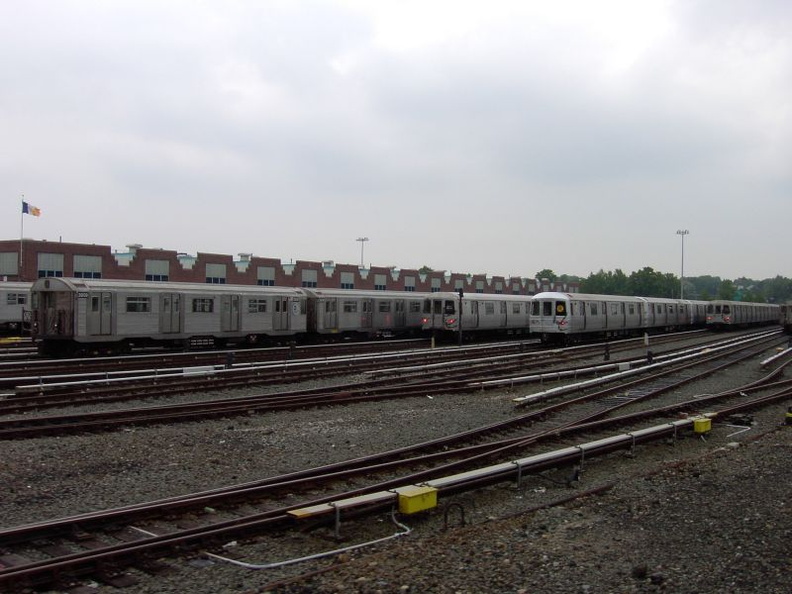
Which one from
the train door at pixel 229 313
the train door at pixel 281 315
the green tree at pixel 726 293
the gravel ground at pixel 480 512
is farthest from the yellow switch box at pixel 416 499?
the green tree at pixel 726 293

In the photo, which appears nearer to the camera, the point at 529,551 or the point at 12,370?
the point at 529,551

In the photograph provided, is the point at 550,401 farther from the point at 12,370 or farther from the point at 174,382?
the point at 12,370

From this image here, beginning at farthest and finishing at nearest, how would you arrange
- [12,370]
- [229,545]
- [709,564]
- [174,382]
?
[12,370] → [174,382] → [229,545] → [709,564]

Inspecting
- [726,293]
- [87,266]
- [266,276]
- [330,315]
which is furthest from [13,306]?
[726,293]

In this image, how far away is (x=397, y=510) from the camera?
25.4ft

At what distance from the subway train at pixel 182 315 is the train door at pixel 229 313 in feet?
0.14

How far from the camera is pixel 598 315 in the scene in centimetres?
3781

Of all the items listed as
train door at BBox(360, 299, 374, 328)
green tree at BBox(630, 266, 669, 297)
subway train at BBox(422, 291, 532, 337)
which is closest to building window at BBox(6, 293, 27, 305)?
train door at BBox(360, 299, 374, 328)

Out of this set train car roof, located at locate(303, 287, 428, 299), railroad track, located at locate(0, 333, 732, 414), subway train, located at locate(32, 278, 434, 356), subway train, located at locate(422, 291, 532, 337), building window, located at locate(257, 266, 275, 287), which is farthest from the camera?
building window, located at locate(257, 266, 275, 287)

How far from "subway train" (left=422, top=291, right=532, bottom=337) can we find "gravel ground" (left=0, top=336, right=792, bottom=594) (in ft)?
77.7

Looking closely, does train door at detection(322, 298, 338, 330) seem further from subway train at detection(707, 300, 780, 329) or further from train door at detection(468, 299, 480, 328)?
subway train at detection(707, 300, 780, 329)

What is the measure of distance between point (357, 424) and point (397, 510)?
576 cm

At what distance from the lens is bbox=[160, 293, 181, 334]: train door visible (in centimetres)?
2602

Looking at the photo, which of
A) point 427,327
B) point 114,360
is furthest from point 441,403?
point 427,327
